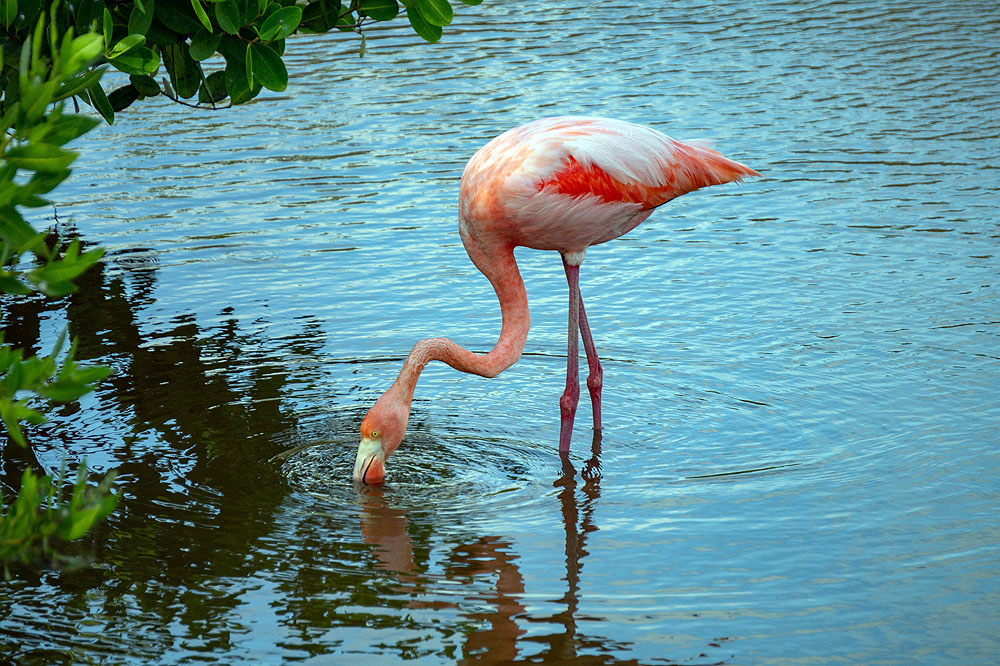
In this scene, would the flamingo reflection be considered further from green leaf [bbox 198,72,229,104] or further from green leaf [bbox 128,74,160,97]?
green leaf [bbox 128,74,160,97]

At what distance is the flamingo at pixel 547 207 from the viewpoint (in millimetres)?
5949

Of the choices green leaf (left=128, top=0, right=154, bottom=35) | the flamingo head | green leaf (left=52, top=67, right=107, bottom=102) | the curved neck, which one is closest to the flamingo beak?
the flamingo head

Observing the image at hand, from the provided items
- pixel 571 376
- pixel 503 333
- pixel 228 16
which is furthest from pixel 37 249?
pixel 571 376

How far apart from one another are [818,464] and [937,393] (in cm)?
107

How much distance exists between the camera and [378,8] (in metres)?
5.71

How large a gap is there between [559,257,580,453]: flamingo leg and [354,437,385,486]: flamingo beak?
3.31 ft

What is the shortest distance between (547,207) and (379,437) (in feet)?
4.65

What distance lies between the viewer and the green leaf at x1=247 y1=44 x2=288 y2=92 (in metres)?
5.23

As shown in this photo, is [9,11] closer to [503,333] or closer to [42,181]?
[42,181]

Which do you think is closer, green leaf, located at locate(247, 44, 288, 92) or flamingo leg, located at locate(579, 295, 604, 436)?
green leaf, located at locate(247, 44, 288, 92)

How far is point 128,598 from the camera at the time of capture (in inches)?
193

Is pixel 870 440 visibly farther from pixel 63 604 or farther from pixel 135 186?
pixel 135 186

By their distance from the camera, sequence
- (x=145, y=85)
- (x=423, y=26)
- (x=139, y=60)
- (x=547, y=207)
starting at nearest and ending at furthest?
(x=139, y=60)
(x=423, y=26)
(x=145, y=85)
(x=547, y=207)

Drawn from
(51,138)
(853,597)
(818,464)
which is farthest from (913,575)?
(51,138)
